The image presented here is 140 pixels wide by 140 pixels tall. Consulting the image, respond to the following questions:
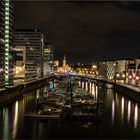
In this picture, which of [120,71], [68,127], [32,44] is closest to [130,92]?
[68,127]

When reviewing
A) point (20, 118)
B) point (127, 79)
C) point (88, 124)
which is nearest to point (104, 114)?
point (88, 124)

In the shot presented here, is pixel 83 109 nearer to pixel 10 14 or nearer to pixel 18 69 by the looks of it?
pixel 10 14

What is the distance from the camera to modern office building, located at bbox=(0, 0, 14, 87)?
3565 inches

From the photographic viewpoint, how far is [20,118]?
57.9m

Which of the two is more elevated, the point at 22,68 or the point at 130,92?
the point at 22,68

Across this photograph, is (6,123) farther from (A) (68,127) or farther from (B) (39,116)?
(A) (68,127)

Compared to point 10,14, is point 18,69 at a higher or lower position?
lower

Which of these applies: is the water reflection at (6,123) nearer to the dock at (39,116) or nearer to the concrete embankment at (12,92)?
the dock at (39,116)

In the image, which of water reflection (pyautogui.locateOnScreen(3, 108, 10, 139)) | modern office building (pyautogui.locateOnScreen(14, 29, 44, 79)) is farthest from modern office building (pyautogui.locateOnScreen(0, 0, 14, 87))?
modern office building (pyautogui.locateOnScreen(14, 29, 44, 79))

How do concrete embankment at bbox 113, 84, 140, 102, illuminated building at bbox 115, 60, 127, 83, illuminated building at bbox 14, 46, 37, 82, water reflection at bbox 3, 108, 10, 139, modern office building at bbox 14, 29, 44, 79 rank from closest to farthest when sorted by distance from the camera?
Result: 1. water reflection at bbox 3, 108, 10, 139
2. concrete embankment at bbox 113, 84, 140, 102
3. illuminated building at bbox 14, 46, 37, 82
4. illuminated building at bbox 115, 60, 127, 83
5. modern office building at bbox 14, 29, 44, 79

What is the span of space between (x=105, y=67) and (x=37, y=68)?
99.7 ft

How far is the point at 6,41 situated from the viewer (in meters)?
96.9

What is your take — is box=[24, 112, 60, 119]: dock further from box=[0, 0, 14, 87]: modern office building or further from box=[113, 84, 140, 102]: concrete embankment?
box=[0, 0, 14, 87]: modern office building

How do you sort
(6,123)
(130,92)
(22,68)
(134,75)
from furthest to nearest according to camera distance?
(22,68), (134,75), (130,92), (6,123)
